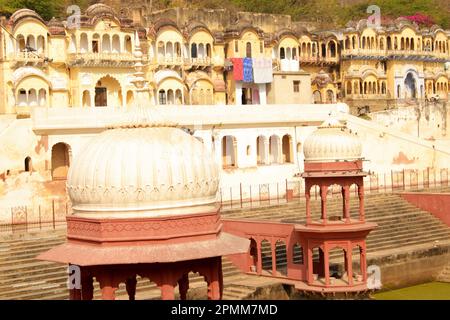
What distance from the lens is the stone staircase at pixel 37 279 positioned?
22.3 metres

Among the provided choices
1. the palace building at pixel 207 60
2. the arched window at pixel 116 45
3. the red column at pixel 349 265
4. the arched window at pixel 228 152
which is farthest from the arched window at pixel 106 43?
the red column at pixel 349 265

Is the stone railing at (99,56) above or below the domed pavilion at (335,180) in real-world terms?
above

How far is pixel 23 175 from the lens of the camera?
1200 inches

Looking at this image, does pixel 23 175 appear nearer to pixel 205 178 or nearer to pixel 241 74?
pixel 241 74

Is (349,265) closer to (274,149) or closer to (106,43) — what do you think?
(274,149)

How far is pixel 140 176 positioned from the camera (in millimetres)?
11852

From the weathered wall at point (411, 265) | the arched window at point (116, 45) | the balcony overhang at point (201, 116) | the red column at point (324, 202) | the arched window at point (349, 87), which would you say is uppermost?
the arched window at point (116, 45)

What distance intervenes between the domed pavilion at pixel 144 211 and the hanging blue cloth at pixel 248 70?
31.7m

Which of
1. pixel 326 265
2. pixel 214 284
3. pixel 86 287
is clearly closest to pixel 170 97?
pixel 326 265

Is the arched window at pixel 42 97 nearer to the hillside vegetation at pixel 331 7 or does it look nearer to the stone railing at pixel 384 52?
the hillside vegetation at pixel 331 7

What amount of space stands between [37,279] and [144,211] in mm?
11742

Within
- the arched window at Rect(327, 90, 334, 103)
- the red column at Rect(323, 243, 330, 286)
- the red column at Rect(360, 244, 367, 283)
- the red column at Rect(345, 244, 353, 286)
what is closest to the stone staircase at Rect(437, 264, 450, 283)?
the red column at Rect(360, 244, 367, 283)

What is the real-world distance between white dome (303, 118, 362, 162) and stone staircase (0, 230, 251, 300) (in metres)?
3.70

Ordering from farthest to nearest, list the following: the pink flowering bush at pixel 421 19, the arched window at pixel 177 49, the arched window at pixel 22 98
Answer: the pink flowering bush at pixel 421 19 → the arched window at pixel 177 49 → the arched window at pixel 22 98
